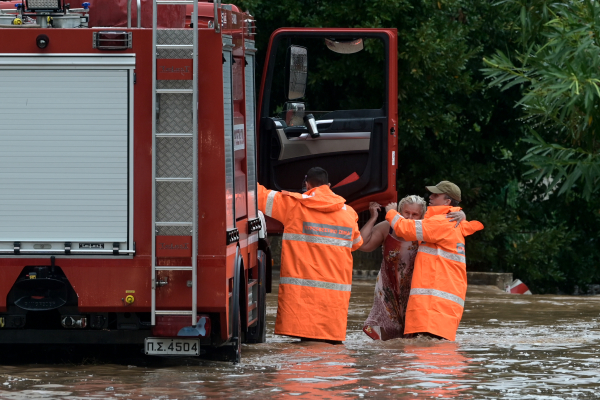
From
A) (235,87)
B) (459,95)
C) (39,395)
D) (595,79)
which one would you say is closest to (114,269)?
(39,395)

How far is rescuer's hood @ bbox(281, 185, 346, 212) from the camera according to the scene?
29.9 ft

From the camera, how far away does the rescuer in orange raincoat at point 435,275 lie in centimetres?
916

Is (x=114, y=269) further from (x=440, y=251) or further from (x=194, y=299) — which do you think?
(x=440, y=251)

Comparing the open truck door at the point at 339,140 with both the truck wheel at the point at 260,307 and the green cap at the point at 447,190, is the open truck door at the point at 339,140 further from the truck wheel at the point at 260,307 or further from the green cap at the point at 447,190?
the truck wheel at the point at 260,307

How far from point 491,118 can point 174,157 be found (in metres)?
14.0

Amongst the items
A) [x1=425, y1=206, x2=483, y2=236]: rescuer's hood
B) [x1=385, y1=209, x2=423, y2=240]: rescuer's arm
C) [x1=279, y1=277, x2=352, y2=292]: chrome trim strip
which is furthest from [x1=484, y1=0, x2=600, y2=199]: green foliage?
[x1=279, y1=277, x2=352, y2=292]: chrome trim strip

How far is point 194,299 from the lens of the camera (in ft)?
23.4

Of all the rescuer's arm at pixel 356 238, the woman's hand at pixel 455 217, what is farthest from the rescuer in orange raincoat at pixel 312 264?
the woman's hand at pixel 455 217

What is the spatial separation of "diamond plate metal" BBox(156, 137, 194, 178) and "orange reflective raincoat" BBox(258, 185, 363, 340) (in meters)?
2.04

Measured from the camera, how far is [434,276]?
9.21 meters

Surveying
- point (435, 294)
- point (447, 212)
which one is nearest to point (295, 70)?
point (447, 212)

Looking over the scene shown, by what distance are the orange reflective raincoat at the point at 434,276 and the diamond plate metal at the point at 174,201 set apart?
96.3 inches

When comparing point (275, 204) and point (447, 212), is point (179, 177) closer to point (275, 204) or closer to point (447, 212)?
point (275, 204)

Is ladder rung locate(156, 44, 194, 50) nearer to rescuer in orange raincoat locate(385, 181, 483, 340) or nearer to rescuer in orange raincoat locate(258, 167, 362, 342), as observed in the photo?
rescuer in orange raincoat locate(258, 167, 362, 342)
